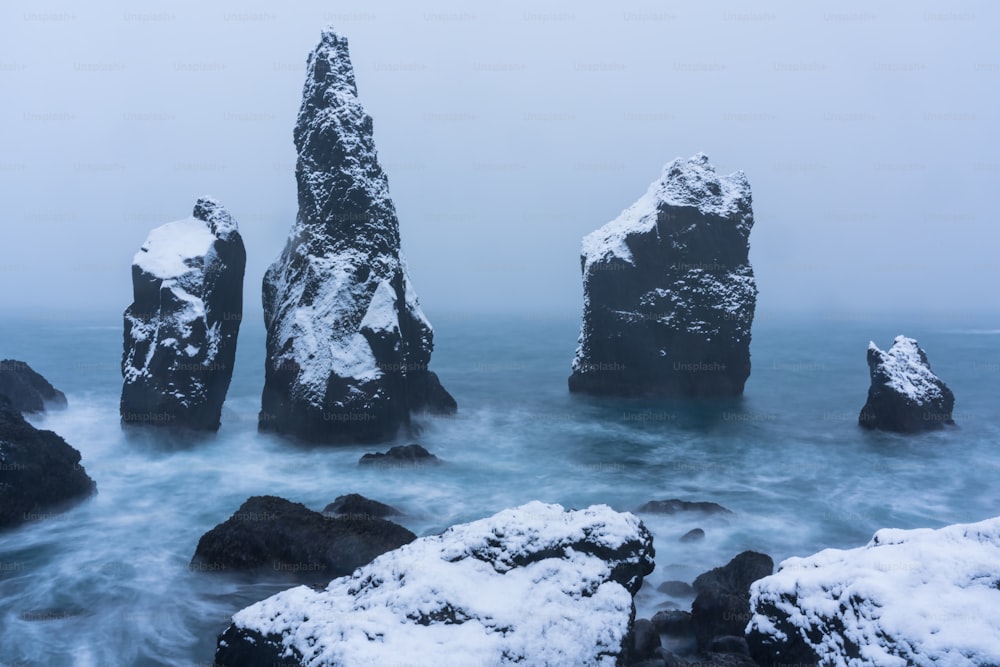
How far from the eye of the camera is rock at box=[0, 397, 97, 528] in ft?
53.7

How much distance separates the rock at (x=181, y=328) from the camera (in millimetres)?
24047

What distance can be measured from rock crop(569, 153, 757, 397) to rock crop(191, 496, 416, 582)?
25.8m

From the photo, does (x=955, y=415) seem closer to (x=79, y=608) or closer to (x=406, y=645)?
(x=406, y=645)

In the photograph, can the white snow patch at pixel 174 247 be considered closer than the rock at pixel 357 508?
No

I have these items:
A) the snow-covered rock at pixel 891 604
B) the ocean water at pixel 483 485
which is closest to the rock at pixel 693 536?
the ocean water at pixel 483 485

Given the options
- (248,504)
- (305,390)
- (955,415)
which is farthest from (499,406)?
(955,415)

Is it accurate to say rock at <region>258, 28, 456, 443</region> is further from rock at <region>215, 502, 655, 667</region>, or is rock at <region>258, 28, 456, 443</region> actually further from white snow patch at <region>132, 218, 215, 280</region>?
rock at <region>215, 502, 655, 667</region>

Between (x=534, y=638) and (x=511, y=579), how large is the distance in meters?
1.26

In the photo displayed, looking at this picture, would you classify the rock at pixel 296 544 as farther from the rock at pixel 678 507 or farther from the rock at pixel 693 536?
the rock at pixel 678 507

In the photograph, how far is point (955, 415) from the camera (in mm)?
32438

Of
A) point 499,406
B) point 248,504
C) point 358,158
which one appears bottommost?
point 499,406

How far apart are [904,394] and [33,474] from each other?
3246 centimetres

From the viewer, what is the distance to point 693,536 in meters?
16.0

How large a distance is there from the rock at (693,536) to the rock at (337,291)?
41.7 feet
